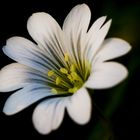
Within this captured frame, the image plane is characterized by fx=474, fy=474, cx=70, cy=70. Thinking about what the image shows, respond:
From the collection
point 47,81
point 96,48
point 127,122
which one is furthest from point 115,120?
point 96,48

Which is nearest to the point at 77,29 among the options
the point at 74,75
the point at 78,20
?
the point at 78,20

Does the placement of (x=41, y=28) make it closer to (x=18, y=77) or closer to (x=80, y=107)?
(x=18, y=77)

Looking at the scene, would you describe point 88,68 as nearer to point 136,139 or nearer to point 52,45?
point 52,45

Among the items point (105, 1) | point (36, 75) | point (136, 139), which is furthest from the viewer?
point (105, 1)

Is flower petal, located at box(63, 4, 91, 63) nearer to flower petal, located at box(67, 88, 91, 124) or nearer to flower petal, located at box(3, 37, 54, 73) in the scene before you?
flower petal, located at box(3, 37, 54, 73)

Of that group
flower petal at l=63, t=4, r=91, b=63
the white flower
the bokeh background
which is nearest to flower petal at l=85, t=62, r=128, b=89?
the white flower
